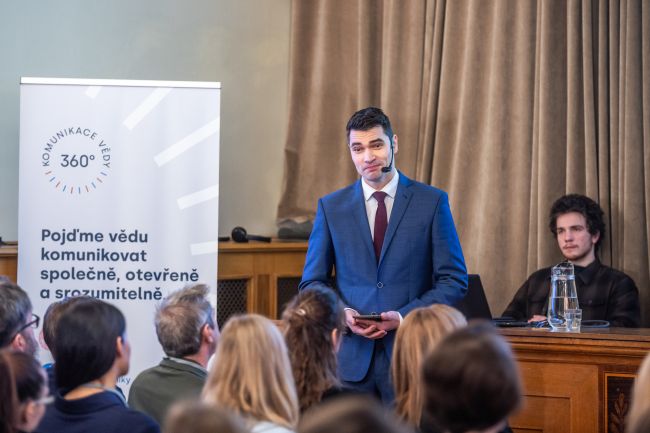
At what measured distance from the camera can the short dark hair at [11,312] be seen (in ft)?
9.39

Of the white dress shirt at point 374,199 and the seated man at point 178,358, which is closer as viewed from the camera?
the seated man at point 178,358

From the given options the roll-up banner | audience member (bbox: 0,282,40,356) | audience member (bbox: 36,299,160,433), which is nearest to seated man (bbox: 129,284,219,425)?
audience member (bbox: 36,299,160,433)

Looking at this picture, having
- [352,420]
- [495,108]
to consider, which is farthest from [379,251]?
[352,420]

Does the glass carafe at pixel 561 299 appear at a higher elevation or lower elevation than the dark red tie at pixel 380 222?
lower

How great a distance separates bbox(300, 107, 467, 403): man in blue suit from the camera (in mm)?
3217

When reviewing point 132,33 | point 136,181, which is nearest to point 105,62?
point 132,33

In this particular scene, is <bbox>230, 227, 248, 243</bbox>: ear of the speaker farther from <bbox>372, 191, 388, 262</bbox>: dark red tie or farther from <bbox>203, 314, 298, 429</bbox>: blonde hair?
<bbox>203, 314, 298, 429</bbox>: blonde hair

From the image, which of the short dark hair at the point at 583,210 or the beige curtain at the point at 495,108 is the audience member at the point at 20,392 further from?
the beige curtain at the point at 495,108

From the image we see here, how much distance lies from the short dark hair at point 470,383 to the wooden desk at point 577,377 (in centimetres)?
186

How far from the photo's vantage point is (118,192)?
459 centimetres

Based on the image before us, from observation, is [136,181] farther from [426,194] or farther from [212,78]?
[426,194]

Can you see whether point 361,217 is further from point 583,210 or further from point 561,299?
point 583,210

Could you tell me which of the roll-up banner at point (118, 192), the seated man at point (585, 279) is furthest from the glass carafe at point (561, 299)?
the roll-up banner at point (118, 192)

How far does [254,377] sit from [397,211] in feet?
4.54
